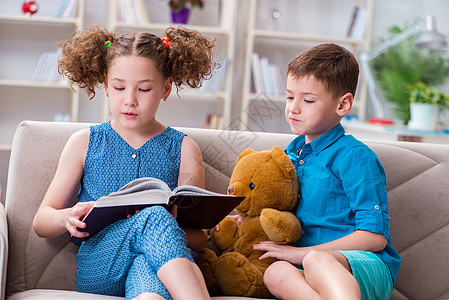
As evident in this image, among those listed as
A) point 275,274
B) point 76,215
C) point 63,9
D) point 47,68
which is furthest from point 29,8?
point 275,274

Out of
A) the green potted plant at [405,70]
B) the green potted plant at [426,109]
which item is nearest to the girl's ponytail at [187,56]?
the green potted plant at [426,109]

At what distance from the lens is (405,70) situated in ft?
13.2

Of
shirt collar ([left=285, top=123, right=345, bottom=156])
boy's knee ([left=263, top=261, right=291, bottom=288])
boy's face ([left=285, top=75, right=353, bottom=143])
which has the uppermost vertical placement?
boy's face ([left=285, top=75, right=353, bottom=143])

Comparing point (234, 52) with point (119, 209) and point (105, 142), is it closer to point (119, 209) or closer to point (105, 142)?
point (105, 142)

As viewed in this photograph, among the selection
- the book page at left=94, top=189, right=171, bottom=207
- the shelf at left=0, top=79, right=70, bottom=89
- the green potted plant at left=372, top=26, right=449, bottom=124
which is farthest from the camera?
the green potted plant at left=372, top=26, right=449, bottom=124

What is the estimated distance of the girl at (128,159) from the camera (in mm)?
1239

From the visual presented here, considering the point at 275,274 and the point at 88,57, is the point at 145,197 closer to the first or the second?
the point at 275,274

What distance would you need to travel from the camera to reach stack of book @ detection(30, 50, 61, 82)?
3.54 meters

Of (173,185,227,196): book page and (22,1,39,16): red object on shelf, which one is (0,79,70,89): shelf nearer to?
(22,1,39,16): red object on shelf

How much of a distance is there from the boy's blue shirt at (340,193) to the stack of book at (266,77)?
2.34 meters

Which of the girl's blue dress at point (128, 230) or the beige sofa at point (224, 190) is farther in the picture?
the beige sofa at point (224, 190)

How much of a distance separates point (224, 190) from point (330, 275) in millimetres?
535

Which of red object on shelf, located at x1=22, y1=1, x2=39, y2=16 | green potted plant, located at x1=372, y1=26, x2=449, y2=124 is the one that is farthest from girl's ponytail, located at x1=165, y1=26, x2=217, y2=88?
green potted plant, located at x1=372, y1=26, x2=449, y2=124

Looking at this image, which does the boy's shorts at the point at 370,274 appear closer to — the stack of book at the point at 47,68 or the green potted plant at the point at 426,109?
the green potted plant at the point at 426,109
